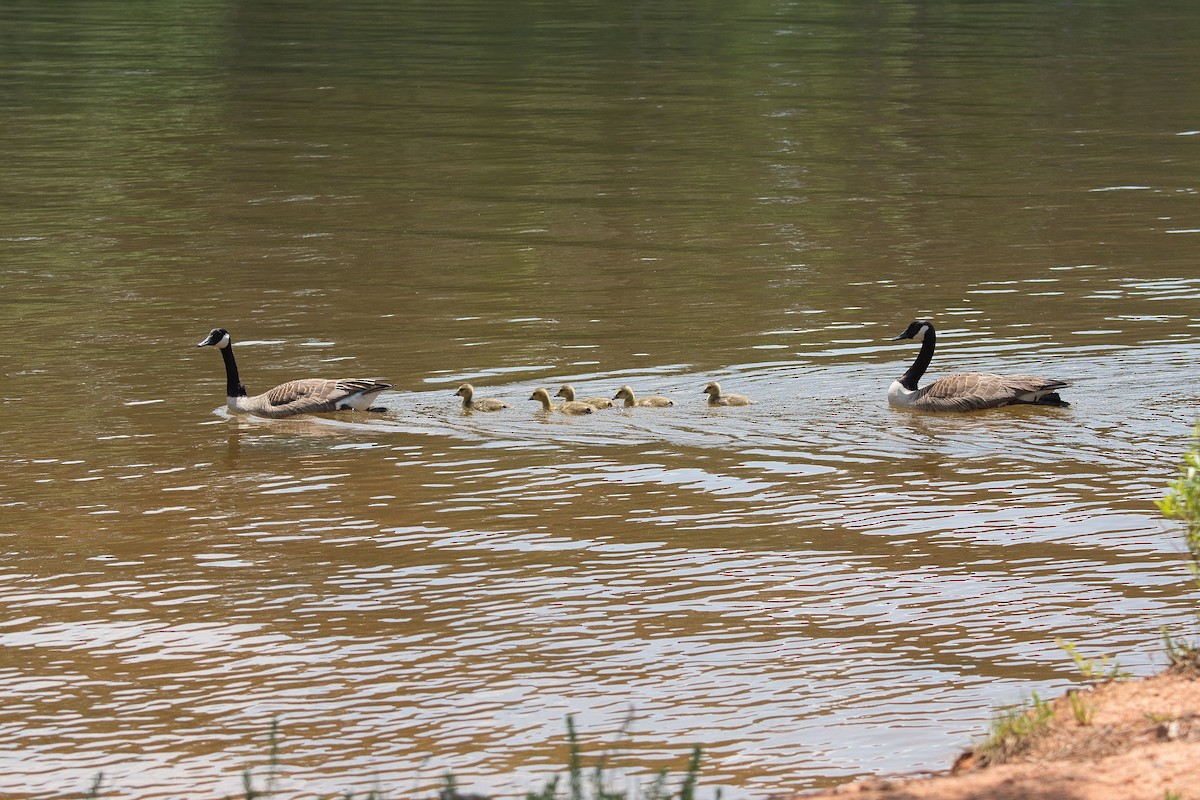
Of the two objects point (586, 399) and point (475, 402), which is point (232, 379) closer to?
point (475, 402)

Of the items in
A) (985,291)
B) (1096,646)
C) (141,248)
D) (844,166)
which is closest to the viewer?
(1096,646)

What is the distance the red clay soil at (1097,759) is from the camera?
298 inches

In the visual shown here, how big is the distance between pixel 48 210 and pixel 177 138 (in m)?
7.78

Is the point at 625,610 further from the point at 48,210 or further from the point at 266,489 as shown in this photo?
the point at 48,210

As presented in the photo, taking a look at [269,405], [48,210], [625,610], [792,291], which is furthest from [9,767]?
[48,210]

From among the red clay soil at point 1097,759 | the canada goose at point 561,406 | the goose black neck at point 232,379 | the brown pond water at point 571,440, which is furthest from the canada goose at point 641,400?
the red clay soil at point 1097,759

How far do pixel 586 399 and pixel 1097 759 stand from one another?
971 cm

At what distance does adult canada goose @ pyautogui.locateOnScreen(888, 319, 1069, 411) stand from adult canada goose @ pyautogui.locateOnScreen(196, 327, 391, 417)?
490cm

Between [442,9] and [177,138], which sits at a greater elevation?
[442,9]

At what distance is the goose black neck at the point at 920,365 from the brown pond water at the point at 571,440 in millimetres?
539

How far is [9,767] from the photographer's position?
Result: 32.0 ft

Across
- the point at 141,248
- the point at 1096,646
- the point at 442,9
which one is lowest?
the point at 1096,646

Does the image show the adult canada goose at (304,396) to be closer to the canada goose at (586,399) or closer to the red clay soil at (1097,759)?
the canada goose at (586,399)

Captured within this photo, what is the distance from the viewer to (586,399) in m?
17.3
